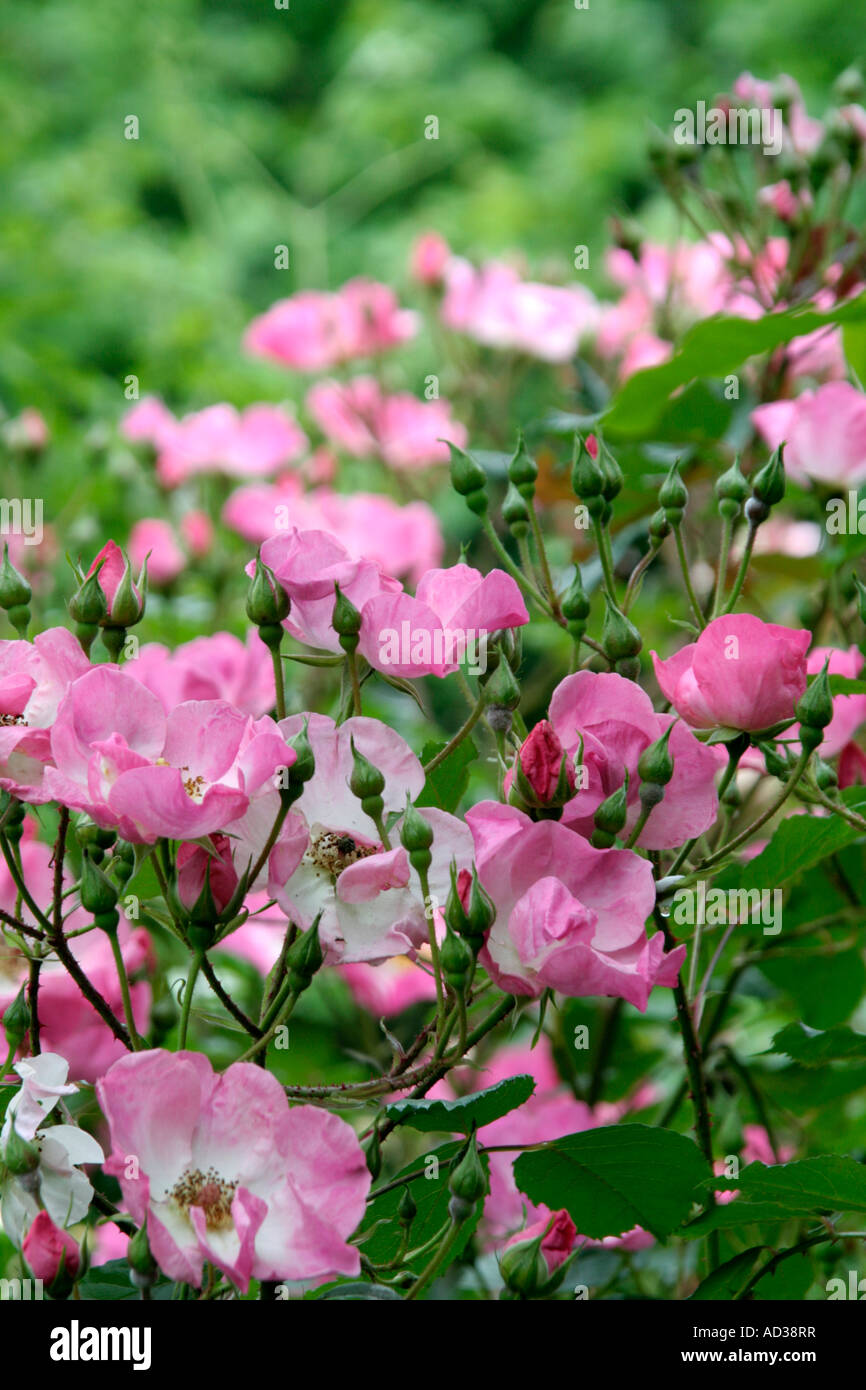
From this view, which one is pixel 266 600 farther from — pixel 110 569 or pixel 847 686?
pixel 847 686

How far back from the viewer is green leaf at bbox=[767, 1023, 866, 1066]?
0.55 metres

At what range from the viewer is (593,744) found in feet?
1.35

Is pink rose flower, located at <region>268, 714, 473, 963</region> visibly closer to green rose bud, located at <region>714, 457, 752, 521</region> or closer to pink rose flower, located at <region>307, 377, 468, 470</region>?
green rose bud, located at <region>714, 457, 752, 521</region>

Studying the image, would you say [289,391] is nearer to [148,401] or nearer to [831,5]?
[148,401]

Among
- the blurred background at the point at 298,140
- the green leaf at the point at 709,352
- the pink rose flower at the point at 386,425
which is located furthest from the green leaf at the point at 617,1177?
the blurred background at the point at 298,140

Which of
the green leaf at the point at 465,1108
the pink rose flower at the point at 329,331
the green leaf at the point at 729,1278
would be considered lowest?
Result: the green leaf at the point at 729,1278

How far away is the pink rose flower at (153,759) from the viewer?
0.37m

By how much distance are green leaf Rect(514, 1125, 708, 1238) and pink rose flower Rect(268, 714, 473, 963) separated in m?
0.10

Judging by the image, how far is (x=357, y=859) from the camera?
1.42ft

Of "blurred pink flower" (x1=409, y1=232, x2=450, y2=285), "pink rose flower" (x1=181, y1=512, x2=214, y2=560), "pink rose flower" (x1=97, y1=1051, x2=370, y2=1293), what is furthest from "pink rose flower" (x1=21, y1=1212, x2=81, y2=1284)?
"blurred pink flower" (x1=409, y1=232, x2=450, y2=285)

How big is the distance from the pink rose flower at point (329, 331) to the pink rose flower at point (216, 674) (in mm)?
941

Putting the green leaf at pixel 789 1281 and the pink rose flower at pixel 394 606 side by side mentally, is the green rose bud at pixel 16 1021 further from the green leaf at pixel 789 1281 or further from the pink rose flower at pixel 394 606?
the green leaf at pixel 789 1281

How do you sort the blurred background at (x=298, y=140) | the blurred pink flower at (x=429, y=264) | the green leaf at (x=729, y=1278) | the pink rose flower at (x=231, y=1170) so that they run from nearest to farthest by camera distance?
the pink rose flower at (x=231, y=1170)
the green leaf at (x=729, y=1278)
the blurred pink flower at (x=429, y=264)
the blurred background at (x=298, y=140)
